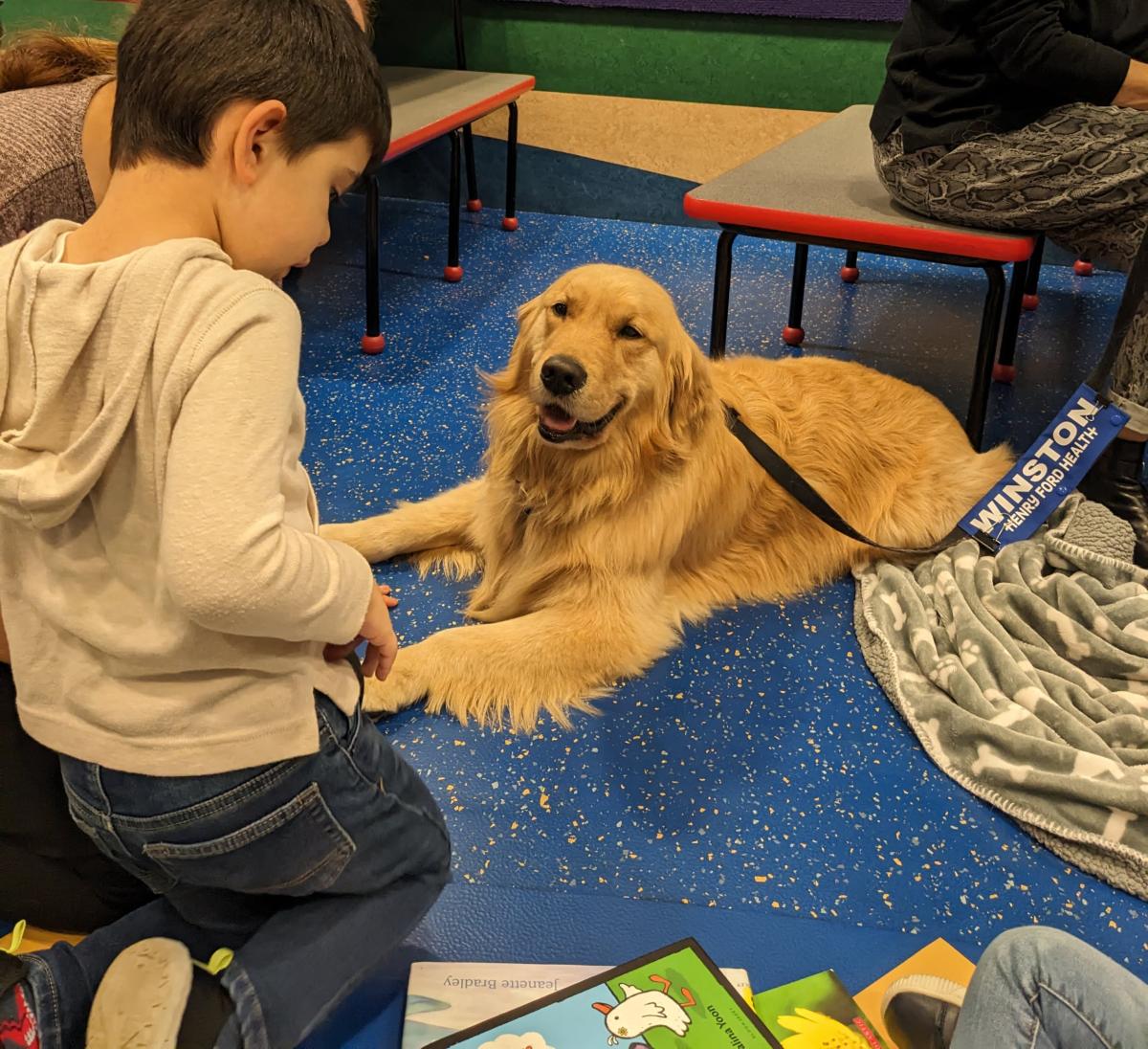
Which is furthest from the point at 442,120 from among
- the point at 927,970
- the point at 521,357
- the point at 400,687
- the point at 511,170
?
the point at 927,970

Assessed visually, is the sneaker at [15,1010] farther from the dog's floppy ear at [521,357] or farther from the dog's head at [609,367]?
the dog's floppy ear at [521,357]

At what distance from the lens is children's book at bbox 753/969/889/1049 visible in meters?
1.16

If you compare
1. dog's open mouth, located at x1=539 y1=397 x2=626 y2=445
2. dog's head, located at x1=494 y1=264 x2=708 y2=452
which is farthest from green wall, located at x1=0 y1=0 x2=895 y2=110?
dog's open mouth, located at x1=539 y1=397 x2=626 y2=445

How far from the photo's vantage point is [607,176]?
4289mm

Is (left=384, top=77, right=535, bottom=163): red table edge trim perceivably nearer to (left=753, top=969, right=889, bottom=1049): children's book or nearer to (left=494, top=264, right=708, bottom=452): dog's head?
(left=494, top=264, right=708, bottom=452): dog's head

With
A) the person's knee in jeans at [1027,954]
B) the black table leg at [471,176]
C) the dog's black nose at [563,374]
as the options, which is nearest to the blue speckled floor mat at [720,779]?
the person's knee in jeans at [1027,954]

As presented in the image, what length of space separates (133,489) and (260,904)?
559mm

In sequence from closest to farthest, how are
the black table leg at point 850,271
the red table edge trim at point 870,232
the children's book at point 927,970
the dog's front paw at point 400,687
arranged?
the children's book at point 927,970 → the dog's front paw at point 400,687 → the red table edge trim at point 870,232 → the black table leg at point 850,271

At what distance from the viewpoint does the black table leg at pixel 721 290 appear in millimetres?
2492

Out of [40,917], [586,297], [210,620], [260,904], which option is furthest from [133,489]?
[586,297]

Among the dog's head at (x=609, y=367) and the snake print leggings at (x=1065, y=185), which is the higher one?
the snake print leggings at (x=1065, y=185)

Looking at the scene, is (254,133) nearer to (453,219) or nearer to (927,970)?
(927,970)

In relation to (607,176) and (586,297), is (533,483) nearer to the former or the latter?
(586,297)

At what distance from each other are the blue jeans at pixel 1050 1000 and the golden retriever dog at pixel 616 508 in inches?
34.1
